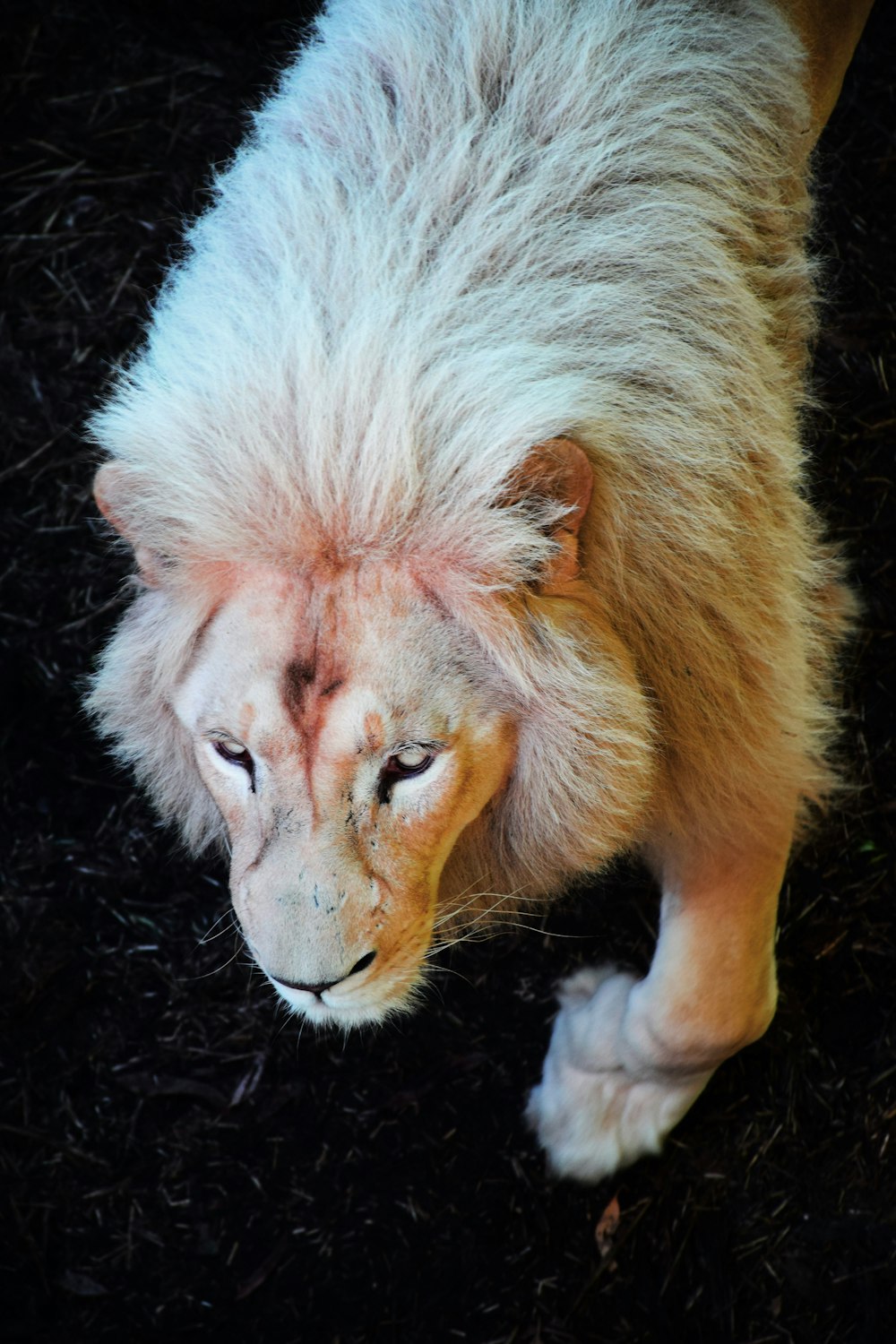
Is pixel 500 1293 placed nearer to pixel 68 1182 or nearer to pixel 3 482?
pixel 68 1182

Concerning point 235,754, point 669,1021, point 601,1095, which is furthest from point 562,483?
point 601,1095

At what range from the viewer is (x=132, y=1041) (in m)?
2.56

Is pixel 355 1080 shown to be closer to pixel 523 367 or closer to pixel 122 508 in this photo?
pixel 122 508

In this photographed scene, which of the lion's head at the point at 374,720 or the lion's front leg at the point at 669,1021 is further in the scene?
the lion's front leg at the point at 669,1021

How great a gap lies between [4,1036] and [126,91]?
7.45 feet

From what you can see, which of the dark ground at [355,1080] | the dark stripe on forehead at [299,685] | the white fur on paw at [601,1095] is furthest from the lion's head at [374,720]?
the dark ground at [355,1080]

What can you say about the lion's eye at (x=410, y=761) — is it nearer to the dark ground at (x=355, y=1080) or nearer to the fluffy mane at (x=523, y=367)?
the fluffy mane at (x=523, y=367)

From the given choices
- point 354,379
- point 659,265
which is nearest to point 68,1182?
point 354,379

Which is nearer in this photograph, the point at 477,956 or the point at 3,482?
the point at 477,956

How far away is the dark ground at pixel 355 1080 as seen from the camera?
2383 mm

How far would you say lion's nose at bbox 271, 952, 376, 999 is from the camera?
1.37 metres

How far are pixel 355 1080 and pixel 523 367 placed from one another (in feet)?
5.54

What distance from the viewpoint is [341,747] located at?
131 centimetres

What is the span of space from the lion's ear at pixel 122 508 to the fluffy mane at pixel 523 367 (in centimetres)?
1
